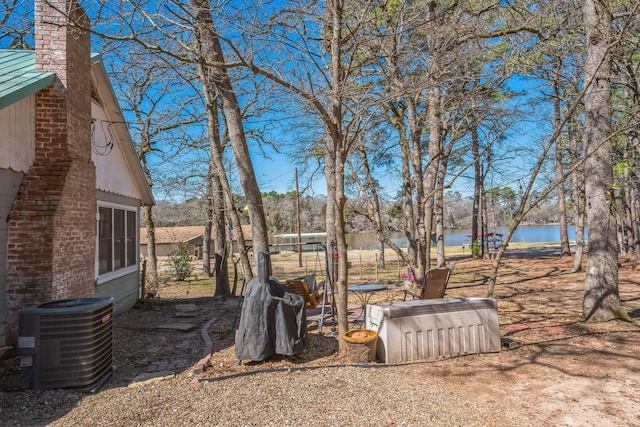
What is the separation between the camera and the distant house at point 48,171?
4664 millimetres

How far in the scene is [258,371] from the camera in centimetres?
432

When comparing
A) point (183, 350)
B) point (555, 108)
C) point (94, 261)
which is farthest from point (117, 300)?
point (555, 108)

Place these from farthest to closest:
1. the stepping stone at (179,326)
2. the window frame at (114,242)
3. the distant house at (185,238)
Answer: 1. the distant house at (185,238)
2. the window frame at (114,242)
3. the stepping stone at (179,326)

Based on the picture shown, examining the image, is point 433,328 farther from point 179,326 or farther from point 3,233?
point 3,233

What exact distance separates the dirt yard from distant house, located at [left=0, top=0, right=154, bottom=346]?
39.4 inches

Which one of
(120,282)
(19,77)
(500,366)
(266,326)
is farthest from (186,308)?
(500,366)

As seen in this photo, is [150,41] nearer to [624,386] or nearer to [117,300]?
[117,300]

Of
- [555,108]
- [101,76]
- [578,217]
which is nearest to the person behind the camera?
[101,76]

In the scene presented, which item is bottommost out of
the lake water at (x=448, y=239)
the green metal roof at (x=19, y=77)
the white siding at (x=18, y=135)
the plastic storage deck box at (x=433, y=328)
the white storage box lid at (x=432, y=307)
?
the lake water at (x=448, y=239)

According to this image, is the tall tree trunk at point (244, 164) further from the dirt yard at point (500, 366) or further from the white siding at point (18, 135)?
the white siding at point (18, 135)

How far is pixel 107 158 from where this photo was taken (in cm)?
754

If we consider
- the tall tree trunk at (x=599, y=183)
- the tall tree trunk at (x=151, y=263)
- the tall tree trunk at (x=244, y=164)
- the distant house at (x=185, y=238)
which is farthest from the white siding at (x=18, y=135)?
the distant house at (x=185, y=238)

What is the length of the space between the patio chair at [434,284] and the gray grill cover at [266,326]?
7.59 ft

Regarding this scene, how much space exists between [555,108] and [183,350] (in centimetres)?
1288
